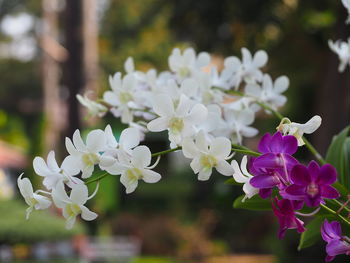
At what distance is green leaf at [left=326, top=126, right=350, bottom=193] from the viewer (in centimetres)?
109

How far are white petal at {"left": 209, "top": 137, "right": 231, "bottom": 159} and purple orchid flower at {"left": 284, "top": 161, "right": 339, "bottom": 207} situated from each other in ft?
0.36

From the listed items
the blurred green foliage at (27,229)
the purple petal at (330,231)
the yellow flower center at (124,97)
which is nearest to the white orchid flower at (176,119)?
the purple petal at (330,231)

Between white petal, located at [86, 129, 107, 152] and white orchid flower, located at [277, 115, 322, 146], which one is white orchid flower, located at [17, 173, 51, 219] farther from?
white orchid flower, located at [277, 115, 322, 146]

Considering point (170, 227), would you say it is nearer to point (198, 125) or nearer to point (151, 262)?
point (151, 262)

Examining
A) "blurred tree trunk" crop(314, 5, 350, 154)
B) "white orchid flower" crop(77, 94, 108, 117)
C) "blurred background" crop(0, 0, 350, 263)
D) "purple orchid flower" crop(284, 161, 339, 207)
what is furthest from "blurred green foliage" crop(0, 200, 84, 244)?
"purple orchid flower" crop(284, 161, 339, 207)

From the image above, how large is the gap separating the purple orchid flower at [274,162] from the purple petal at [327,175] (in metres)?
0.04

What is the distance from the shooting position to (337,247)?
0.79m

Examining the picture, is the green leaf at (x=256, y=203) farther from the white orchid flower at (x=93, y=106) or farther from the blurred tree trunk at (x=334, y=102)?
the blurred tree trunk at (x=334, y=102)

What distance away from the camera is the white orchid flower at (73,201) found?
0.85 meters

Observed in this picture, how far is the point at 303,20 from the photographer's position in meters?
5.14

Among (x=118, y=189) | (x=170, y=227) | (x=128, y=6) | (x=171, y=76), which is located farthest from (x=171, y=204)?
(x=171, y=76)

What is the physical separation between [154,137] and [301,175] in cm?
1488

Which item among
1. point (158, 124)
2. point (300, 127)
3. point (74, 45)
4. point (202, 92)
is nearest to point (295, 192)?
point (300, 127)

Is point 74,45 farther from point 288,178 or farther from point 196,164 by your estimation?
point 288,178
